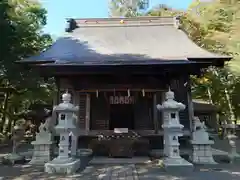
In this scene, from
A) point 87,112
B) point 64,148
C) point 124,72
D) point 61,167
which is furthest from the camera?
point 87,112

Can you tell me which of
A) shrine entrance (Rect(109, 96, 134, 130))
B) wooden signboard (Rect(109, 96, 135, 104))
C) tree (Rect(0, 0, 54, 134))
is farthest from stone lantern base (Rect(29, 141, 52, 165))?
tree (Rect(0, 0, 54, 134))

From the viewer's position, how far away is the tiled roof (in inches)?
285

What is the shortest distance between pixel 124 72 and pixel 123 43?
7.53ft

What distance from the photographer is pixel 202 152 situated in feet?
21.7

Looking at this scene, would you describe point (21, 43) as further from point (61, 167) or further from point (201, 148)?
point (201, 148)

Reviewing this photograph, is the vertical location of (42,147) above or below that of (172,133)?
below

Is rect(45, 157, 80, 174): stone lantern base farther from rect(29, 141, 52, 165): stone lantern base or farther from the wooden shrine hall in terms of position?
the wooden shrine hall

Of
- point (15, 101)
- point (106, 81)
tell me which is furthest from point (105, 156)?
point (15, 101)

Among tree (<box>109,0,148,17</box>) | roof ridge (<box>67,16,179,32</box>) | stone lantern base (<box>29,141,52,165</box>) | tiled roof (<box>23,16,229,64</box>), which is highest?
tree (<box>109,0,148,17</box>)

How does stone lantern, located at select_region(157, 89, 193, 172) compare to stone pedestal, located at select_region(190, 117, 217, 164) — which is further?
stone pedestal, located at select_region(190, 117, 217, 164)

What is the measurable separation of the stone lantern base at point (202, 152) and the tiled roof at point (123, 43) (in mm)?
2865

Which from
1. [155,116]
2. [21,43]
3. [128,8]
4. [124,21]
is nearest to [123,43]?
[124,21]

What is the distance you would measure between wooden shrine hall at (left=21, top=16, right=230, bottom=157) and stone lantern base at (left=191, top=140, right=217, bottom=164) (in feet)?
3.19

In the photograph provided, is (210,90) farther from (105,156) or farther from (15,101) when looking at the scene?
(15,101)
